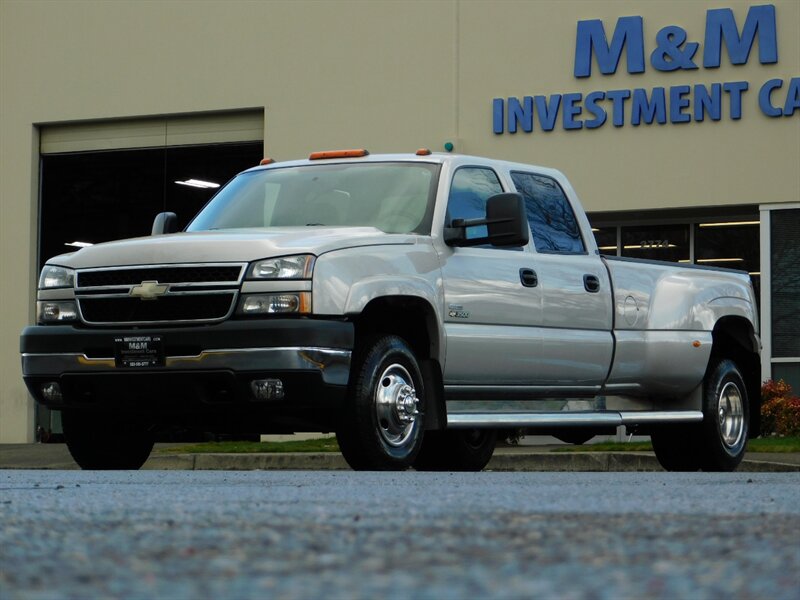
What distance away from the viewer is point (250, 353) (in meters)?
8.37

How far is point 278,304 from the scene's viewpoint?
8430mm

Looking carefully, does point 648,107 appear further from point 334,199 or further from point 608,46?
point 334,199

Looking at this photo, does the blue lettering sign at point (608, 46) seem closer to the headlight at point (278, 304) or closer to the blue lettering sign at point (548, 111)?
the blue lettering sign at point (548, 111)

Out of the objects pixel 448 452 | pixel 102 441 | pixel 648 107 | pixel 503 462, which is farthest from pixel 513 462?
pixel 648 107

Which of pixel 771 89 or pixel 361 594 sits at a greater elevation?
pixel 771 89

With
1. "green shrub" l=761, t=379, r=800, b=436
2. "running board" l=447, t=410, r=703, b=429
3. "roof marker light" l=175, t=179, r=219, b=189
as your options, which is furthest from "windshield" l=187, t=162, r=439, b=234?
"roof marker light" l=175, t=179, r=219, b=189

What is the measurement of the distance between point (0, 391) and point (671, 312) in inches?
565

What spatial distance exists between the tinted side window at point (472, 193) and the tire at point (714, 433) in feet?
7.59

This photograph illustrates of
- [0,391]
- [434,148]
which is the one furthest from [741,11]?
[0,391]

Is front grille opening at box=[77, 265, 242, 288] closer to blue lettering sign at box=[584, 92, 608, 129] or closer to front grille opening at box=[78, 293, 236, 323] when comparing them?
front grille opening at box=[78, 293, 236, 323]

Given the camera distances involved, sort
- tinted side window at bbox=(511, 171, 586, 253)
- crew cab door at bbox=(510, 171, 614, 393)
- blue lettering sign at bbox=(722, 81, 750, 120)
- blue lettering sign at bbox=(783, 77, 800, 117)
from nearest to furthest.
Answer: crew cab door at bbox=(510, 171, 614, 393) → tinted side window at bbox=(511, 171, 586, 253) → blue lettering sign at bbox=(783, 77, 800, 117) → blue lettering sign at bbox=(722, 81, 750, 120)

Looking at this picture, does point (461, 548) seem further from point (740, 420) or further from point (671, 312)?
point (740, 420)

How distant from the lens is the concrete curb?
13.4 meters

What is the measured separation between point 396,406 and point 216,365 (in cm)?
105
